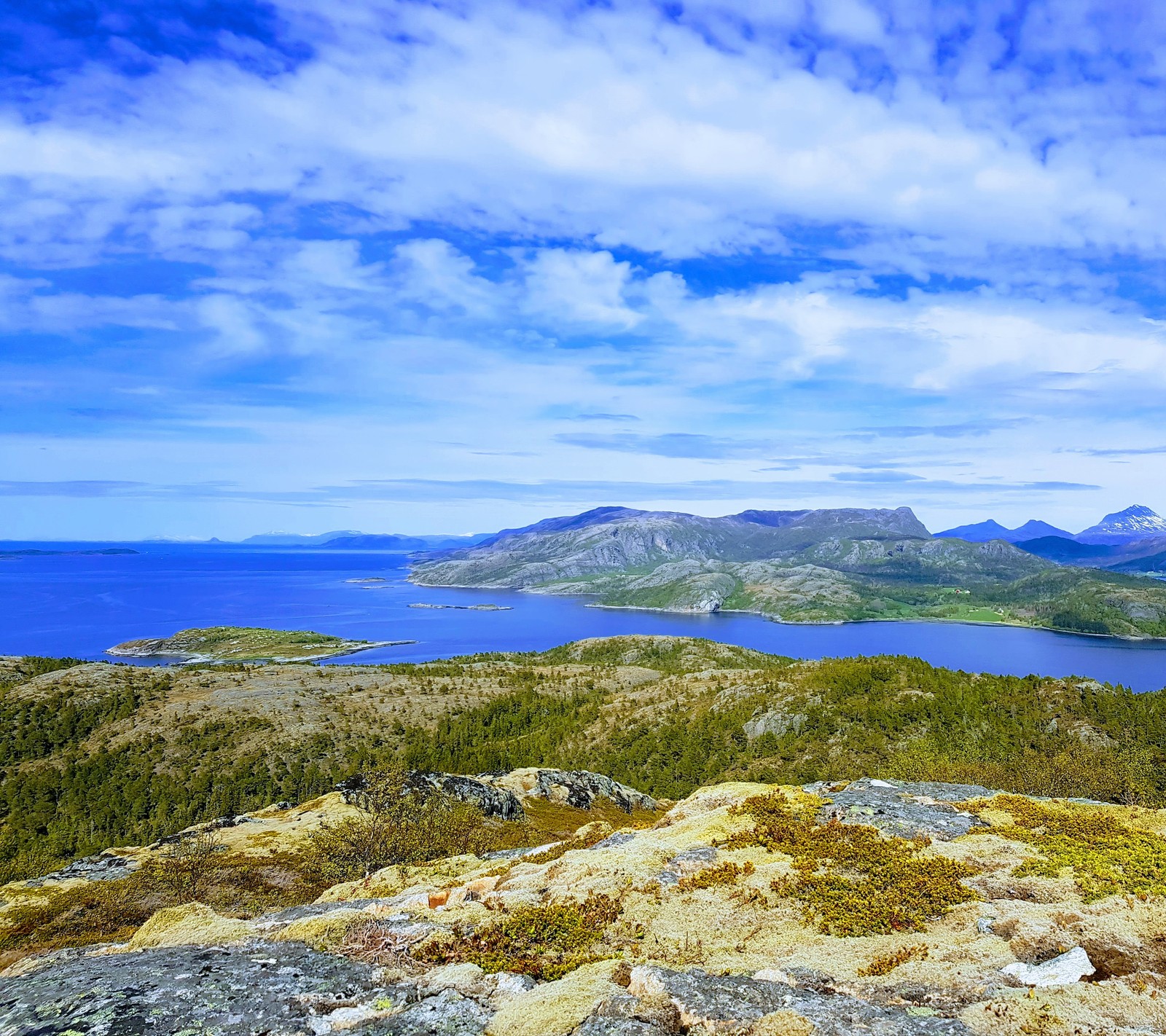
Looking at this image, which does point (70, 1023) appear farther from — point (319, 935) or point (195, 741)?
point (195, 741)

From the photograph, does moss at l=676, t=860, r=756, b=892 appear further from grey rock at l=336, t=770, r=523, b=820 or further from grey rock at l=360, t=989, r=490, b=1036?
grey rock at l=336, t=770, r=523, b=820

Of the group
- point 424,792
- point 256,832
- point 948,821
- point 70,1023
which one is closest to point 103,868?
point 256,832

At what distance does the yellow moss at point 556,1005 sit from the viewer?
1116cm

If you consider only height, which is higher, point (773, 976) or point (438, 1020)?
point (773, 976)

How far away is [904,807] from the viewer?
80.0 ft

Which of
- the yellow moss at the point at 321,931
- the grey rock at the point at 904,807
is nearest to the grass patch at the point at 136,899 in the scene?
the yellow moss at the point at 321,931

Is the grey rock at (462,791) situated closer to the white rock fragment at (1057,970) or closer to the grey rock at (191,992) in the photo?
the grey rock at (191,992)

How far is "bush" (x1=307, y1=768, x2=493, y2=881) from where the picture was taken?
3045 centimetres

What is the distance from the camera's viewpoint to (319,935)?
605 inches

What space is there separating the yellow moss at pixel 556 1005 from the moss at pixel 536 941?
32.4 inches

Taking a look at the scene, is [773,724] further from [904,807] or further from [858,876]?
[858,876]

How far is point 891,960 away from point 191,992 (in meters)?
13.8

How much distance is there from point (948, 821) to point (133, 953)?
24575mm

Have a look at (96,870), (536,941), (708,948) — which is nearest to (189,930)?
(536,941)
